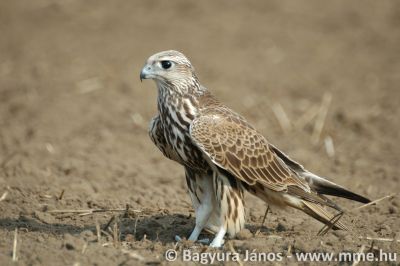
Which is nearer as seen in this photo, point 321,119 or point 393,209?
point 393,209

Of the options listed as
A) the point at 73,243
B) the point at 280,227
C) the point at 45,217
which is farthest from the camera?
the point at 45,217

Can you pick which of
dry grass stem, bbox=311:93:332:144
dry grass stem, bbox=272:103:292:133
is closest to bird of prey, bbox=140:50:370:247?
dry grass stem, bbox=311:93:332:144

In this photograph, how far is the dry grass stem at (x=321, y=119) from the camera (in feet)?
35.7

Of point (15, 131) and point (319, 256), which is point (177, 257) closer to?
point (319, 256)

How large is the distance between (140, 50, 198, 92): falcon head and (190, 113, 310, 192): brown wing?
20.3 inches

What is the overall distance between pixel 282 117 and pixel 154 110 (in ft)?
7.20

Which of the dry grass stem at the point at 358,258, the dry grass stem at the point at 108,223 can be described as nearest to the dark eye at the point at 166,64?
the dry grass stem at the point at 108,223

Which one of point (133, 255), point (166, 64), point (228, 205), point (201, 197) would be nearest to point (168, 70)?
point (166, 64)

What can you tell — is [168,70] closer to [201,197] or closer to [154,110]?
[201,197]

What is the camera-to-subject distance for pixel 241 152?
21.4 feet

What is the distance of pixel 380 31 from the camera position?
16281mm

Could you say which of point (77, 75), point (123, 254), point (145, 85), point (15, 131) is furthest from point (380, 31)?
point (123, 254)

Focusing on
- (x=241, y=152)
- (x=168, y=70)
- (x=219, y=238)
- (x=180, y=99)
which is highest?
(x=168, y=70)

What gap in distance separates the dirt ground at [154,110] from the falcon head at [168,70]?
57.9 inches
